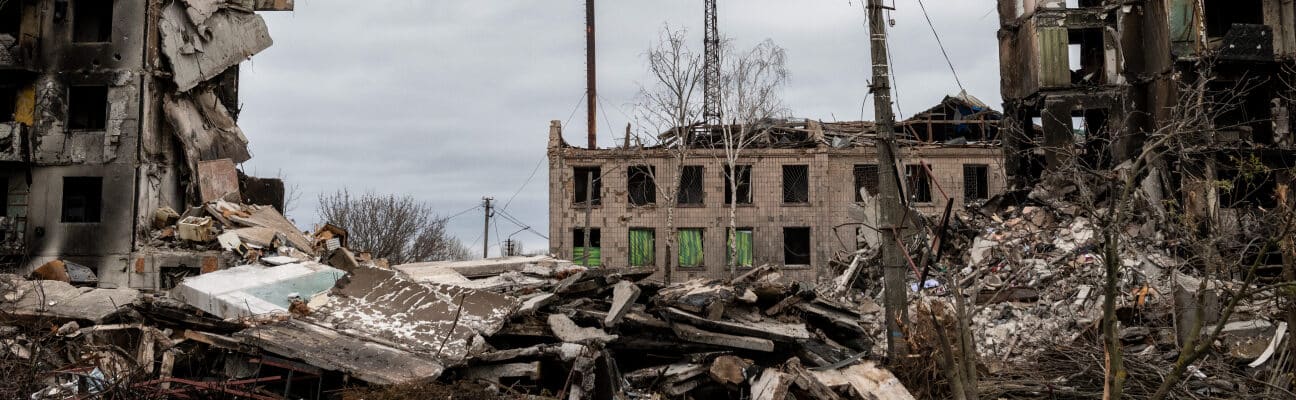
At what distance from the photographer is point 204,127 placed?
2472 cm

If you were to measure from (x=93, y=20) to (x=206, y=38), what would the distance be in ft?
9.81

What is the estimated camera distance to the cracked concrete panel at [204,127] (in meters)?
23.7

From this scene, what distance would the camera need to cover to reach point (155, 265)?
865 inches

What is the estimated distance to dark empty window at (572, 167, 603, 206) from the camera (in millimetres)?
32219

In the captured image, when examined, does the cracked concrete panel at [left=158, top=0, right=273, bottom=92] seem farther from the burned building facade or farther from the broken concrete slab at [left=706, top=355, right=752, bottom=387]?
the burned building facade

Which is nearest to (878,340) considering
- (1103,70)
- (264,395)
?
(264,395)

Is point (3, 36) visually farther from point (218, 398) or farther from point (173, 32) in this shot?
point (218, 398)

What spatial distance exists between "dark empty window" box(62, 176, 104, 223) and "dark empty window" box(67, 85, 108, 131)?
4.90 feet

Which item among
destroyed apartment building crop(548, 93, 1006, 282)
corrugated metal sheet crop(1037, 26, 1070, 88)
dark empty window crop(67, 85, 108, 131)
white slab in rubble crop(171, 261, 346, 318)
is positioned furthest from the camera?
destroyed apartment building crop(548, 93, 1006, 282)

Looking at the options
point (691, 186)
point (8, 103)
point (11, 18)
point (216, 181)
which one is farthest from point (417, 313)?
point (691, 186)

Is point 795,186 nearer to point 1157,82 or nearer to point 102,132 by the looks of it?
point 1157,82

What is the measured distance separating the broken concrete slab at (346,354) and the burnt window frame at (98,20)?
18.9 metres

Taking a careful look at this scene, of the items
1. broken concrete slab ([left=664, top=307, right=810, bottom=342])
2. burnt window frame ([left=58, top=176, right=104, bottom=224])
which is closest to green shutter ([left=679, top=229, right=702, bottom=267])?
burnt window frame ([left=58, top=176, right=104, bottom=224])

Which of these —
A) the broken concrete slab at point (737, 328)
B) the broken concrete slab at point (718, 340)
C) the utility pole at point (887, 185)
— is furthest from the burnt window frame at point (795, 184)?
the utility pole at point (887, 185)
